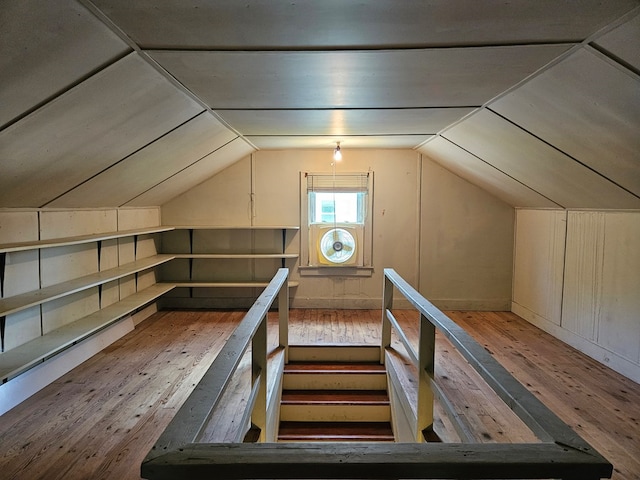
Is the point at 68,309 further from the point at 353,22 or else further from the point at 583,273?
the point at 583,273

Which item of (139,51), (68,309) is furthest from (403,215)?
(139,51)

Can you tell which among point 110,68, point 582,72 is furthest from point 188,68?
point 582,72

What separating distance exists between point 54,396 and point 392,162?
13.7 feet

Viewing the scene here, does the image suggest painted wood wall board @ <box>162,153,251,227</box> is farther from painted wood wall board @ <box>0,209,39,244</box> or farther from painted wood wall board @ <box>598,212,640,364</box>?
painted wood wall board @ <box>598,212,640,364</box>

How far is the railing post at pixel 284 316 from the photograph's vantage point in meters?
3.67

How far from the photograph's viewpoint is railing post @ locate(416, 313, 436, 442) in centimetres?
238

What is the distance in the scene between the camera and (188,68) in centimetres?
219

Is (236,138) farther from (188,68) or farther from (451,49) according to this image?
(451,49)

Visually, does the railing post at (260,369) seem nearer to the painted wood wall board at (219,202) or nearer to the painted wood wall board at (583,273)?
the painted wood wall board at (583,273)

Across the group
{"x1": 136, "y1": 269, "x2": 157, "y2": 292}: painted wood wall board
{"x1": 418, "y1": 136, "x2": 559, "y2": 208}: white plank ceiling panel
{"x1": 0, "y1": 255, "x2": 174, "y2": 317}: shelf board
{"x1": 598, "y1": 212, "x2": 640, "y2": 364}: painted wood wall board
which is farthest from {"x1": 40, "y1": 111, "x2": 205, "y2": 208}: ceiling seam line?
{"x1": 598, "y1": 212, "x2": 640, "y2": 364}: painted wood wall board

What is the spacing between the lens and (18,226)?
2.99 metres

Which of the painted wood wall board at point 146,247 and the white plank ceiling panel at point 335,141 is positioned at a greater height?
the white plank ceiling panel at point 335,141

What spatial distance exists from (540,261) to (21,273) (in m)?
4.90

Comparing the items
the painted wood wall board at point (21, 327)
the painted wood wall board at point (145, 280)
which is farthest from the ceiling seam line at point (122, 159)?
the painted wood wall board at point (145, 280)
